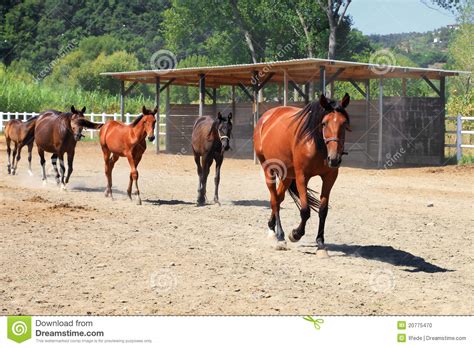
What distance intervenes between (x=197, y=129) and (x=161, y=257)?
6.46 m

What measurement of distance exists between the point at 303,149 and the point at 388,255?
1732mm

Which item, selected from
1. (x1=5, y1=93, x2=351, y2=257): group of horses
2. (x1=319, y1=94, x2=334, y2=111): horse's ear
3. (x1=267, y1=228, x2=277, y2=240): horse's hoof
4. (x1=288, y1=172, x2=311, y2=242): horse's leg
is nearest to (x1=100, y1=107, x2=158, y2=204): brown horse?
(x1=5, y1=93, x2=351, y2=257): group of horses

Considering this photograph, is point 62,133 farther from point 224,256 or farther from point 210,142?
point 224,256

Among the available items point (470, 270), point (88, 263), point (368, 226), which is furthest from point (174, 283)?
point (368, 226)

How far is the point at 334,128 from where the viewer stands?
856 centimetres

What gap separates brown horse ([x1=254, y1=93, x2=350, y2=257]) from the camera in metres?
8.65

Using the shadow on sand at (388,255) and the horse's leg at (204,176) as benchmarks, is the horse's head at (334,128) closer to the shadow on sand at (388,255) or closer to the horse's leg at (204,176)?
the shadow on sand at (388,255)

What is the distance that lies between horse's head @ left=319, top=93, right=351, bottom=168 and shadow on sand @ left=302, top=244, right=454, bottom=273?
136 centimetres

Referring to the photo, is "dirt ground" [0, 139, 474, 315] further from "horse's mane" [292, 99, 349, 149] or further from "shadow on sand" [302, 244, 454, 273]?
"horse's mane" [292, 99, 349, 149]

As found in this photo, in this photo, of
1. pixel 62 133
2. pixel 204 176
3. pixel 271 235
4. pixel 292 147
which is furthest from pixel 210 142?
pixel 292 147

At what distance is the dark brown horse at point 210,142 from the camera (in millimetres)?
14148

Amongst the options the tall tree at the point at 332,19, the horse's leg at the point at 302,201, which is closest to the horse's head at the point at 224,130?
the horse's leg at the point at 302,201

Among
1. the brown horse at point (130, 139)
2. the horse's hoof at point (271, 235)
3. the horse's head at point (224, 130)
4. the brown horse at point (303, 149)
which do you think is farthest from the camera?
the brown horse at point (130, 139)

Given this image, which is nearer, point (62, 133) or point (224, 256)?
point (224, 256)
